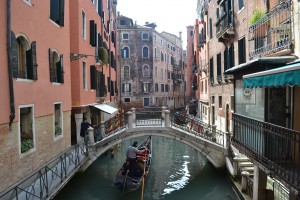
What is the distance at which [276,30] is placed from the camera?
8812 millimetres

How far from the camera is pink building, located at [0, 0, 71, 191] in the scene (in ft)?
25.2

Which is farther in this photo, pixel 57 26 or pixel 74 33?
pixel 74 33

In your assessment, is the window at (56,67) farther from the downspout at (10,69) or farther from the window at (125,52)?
the window at (125,52)

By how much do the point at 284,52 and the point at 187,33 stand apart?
40.7m

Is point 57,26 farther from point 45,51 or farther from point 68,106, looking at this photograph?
point 68,106

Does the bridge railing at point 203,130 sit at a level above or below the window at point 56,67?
below

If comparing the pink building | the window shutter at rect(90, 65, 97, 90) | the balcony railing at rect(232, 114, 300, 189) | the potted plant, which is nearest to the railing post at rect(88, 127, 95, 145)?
the pink building

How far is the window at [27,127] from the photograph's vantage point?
29.7 feet

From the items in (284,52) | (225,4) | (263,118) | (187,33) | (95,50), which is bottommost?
A: (263,118)

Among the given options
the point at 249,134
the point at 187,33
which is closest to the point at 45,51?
the point at 249,134

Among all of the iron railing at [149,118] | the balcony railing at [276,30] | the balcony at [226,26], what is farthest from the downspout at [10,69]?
the balcony at [226,26]

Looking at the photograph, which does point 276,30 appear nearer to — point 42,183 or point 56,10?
point 56,10

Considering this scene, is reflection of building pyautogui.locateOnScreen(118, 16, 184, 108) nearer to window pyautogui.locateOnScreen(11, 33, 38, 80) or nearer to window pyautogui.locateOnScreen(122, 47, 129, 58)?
window pyautogui.locateOnScreen(122, 47, 129, 58)

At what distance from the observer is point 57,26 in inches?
463
